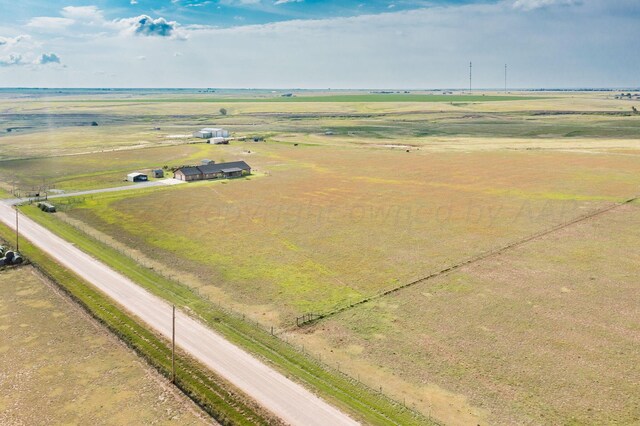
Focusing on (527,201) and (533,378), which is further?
Answer: (527,201)

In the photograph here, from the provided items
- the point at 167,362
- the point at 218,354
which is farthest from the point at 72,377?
the point at 218,354

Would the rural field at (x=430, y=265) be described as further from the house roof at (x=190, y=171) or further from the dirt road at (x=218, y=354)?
the house roof at (x=190, y=171)

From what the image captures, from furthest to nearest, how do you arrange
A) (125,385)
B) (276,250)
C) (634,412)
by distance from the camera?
(276,250), (125,385), (634,412)

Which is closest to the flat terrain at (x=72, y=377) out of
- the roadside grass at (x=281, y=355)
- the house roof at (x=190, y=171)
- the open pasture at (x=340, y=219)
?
the roadside grass at (x=281, y=355)

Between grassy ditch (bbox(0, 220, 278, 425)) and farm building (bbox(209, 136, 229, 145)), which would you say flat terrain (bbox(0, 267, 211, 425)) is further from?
farm building (bbox(209, 136, 229, 145))

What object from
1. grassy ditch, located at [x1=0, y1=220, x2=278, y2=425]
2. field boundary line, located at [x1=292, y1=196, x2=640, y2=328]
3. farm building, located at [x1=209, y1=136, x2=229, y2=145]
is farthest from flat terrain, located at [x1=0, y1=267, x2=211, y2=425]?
farm building, located at [x1=209, y1=136, x2=229, y2=145]

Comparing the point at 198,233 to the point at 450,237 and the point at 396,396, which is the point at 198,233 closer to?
the point at 450,237

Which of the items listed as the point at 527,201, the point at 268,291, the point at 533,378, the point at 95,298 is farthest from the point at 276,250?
the point at 527,201
